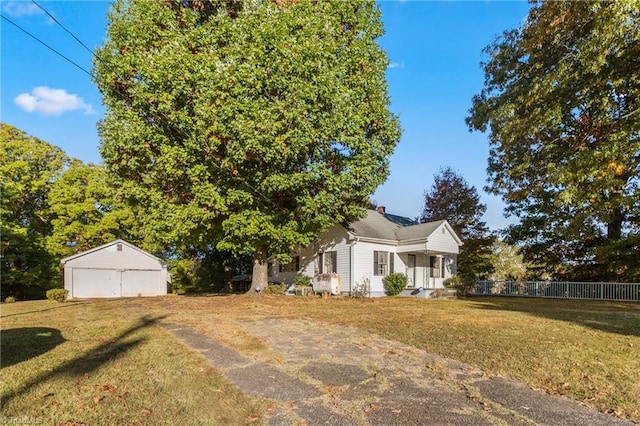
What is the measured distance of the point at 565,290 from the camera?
2173 cm

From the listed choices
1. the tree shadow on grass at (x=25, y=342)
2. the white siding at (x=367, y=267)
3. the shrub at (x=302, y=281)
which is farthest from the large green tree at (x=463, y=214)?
the tree shadow on grass at (x=25, y=342)

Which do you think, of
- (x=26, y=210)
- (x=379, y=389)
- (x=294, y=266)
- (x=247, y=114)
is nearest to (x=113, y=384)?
(x=379, y=389)

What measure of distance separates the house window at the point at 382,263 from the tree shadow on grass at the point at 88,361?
14.5 meters

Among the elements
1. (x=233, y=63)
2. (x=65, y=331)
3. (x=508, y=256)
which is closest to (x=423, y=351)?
(x=65, y=331)

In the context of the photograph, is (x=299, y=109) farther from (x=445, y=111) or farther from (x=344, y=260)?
(x=344, y=260)

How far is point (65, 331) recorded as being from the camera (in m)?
8.55

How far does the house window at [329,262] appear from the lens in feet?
69.3

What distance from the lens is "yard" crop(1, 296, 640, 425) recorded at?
13.2 ft

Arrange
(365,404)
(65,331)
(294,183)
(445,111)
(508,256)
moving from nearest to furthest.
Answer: (365,404) < (65,331) < (294,183) < (445,111) < (508,256)

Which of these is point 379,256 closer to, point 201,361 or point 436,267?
point 436,267

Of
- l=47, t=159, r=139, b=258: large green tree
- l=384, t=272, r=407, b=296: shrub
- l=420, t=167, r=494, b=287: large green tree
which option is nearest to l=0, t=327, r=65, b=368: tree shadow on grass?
l=384, t=272, r=407, b=296: shrub

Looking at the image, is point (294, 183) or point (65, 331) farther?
point (294, 183)

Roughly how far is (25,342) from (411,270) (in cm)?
1866

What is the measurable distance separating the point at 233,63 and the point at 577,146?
13472mm
